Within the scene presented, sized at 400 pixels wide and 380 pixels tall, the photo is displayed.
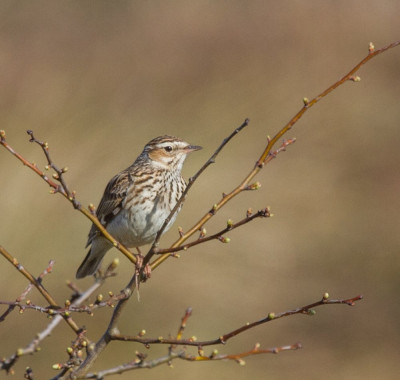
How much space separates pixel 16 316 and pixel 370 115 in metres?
8.71

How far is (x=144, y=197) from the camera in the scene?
4941 mm

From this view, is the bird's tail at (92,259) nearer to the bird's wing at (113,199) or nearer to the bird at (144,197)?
the bird at (144,197)

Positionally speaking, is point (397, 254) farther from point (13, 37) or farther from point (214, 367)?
point (13, 37)

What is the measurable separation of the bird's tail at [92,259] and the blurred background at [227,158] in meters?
2.76

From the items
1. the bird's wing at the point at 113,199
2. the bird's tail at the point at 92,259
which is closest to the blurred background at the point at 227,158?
the bird's tail at the point at 92,259

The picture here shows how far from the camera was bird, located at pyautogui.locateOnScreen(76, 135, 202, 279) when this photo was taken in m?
4.88

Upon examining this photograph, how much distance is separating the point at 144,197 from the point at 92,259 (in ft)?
2.45

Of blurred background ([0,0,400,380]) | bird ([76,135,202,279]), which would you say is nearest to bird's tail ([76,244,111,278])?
bird ([76,135,202,279])

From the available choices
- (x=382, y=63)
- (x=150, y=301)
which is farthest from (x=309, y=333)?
(x=382, y=63)

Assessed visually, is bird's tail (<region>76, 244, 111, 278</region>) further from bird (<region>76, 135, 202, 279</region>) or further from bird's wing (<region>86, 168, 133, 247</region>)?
bird's wing (<region>86, 168, 133, 247</region>)

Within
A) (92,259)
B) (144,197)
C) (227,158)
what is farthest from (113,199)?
(227,158)

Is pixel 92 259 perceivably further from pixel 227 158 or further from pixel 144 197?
pixel 227 158

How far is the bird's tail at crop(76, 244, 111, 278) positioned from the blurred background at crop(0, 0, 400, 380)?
2764mm

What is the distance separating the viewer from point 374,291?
1145 centimetres
